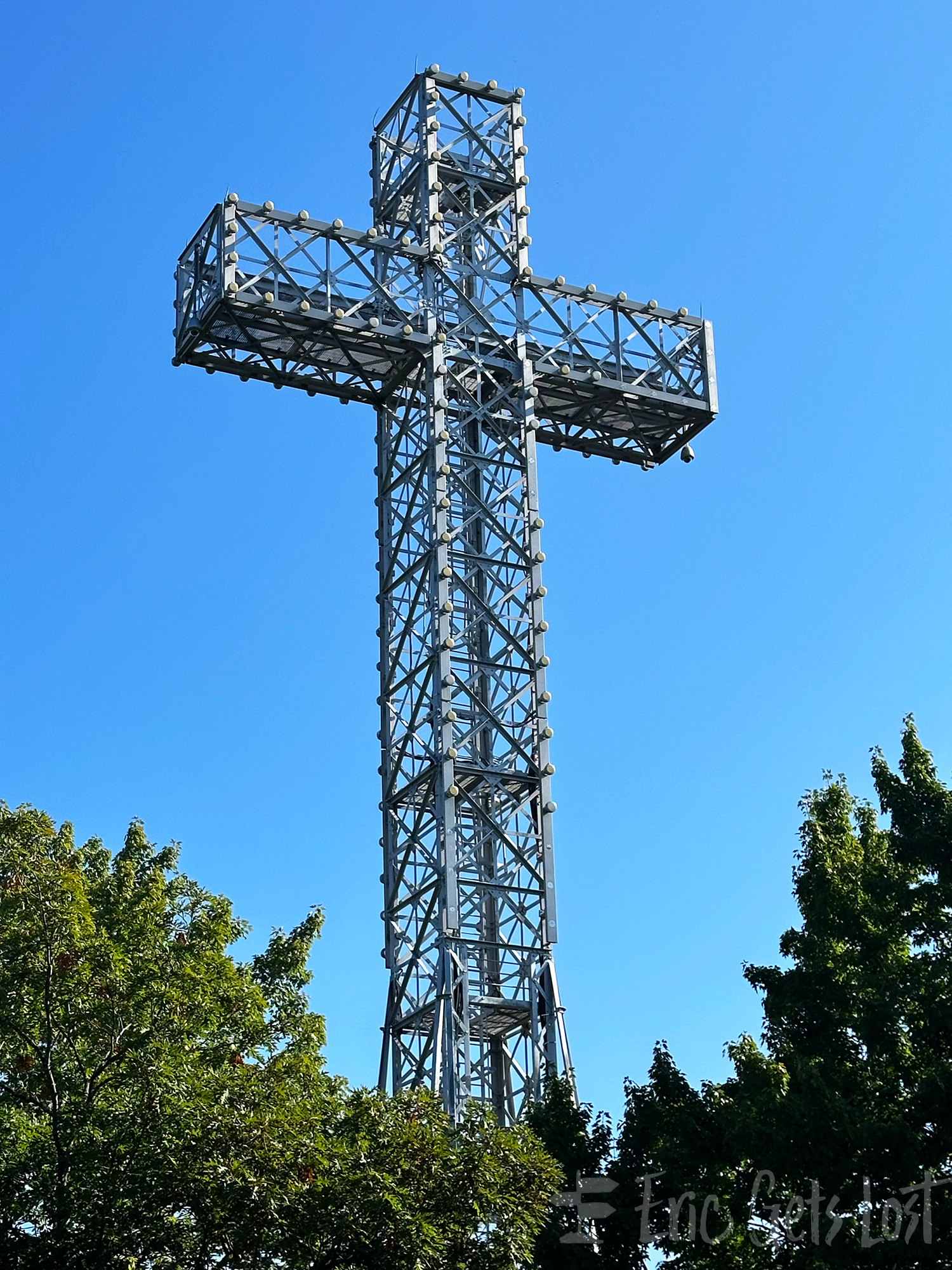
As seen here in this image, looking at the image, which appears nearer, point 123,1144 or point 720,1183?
point 123,1144

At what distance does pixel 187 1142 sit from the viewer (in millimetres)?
19312

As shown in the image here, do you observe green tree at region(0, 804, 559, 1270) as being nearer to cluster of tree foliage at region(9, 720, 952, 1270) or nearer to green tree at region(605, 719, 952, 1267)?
cluster of tree foliage at region(9, 720, 952, 1270)

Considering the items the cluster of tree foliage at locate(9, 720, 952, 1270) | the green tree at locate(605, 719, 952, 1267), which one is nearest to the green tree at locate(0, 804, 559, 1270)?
the cluster of tree foliage at locate(9, 720, 952, 1270)

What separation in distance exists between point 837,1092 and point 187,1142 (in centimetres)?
683

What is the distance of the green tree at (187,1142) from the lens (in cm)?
1934

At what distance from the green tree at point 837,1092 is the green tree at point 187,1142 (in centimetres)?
284

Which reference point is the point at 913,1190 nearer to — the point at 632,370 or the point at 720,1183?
the point at 720,1183

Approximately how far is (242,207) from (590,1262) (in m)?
14.6

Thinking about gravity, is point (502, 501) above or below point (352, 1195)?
above

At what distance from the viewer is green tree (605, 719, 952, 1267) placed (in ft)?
70.2

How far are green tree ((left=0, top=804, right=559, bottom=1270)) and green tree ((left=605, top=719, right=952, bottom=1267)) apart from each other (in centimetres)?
284

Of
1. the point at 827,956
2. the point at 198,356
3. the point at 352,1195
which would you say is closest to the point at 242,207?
the point at 198,356

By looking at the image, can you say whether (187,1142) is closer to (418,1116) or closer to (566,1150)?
(418,1116)

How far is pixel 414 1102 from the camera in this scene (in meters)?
20.9
